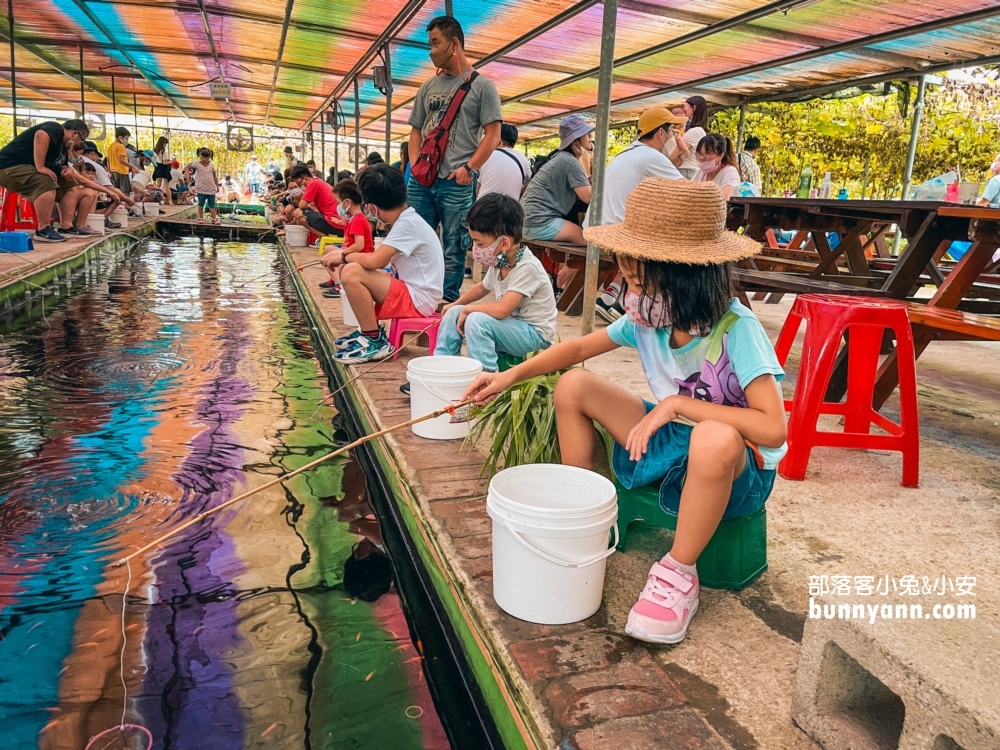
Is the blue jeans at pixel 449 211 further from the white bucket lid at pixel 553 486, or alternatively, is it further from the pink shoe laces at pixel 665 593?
the pink shoe laces at pixel 665 593

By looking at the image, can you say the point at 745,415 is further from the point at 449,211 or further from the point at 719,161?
the point at 719,161

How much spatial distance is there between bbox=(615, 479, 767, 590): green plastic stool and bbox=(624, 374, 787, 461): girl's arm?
262 mm

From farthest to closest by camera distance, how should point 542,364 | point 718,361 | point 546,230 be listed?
point 546,230
point 542,364
point 718,361

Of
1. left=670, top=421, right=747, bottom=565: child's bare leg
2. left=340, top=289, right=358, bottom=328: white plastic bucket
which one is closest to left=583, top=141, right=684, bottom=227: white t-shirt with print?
left=340, top=289, right=358, bottom=328: white plastic bucket

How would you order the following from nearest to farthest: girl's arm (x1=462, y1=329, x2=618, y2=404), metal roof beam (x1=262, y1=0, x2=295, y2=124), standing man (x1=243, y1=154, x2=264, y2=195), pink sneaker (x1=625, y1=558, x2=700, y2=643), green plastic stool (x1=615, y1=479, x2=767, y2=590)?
pink sneaker (x1=625, y1=558, x2=700, y2=643) < green plastic stool (x1=615, y1=479, x2=767, y2=590) < girl's arm (x1=462, y1=329, x2=618, y2=404) < metal roof beam (x1=262, y1=0, x2=295, y2=124) < standing man (x1=243, y1=154, x2=264, y2=195)

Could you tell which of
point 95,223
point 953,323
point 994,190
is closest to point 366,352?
point 953,323

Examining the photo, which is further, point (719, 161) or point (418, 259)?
point (719, 161)

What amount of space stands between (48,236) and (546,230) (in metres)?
7.35

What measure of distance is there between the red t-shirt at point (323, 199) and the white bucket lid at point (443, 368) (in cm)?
681

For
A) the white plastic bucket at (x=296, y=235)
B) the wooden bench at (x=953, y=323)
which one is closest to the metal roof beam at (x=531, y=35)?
the white plastic bucket at (x=296, y=235)

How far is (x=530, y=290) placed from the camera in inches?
139

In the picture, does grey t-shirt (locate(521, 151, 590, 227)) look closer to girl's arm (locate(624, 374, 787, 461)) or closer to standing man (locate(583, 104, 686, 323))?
standing man (locate(583, 104, 686, 323))

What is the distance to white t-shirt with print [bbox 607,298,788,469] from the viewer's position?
1793 millimetres

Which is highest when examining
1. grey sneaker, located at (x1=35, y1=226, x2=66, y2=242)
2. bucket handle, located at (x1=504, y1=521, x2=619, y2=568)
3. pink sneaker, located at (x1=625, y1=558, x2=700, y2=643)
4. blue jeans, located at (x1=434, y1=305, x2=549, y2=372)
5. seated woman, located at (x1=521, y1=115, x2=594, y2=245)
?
seated woman, located at (x1=521, y1=115, x2=594, y2=245)
